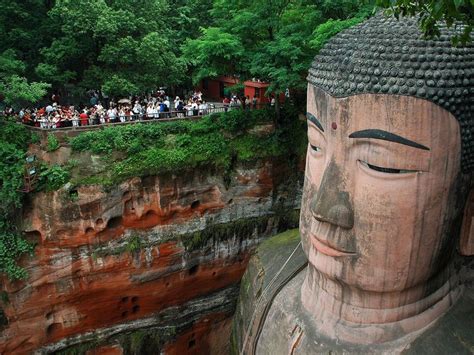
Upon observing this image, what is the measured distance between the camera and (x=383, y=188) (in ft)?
17.7

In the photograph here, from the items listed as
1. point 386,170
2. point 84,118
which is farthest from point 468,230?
point 84,118

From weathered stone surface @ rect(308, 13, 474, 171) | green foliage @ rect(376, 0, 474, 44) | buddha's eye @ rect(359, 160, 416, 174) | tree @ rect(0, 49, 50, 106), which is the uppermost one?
green foliage @ rect(376, 0, 474, 44)

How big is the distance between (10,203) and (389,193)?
8879mm

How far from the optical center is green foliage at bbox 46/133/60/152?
1177cm

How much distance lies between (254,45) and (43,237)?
7.19 meters

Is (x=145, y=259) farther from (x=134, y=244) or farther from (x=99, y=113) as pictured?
(x=99, y=113)

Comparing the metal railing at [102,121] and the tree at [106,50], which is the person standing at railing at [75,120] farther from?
the tree at [106,50]

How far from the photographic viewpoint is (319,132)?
19.7 feet

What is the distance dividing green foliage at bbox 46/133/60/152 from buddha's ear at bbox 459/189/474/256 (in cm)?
920

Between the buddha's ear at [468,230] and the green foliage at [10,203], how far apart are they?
9110 millimetres

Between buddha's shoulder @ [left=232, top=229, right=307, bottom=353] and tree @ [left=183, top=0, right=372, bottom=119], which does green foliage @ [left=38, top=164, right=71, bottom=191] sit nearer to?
tree @ [left=183, top=0, right=372, bottom=119]

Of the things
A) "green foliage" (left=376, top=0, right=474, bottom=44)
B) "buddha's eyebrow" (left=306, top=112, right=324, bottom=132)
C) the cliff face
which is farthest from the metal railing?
"green foliage" (left=376, top=0, right=474, bottom=44)

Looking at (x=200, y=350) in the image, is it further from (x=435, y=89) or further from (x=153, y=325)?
(x=435, y=89)

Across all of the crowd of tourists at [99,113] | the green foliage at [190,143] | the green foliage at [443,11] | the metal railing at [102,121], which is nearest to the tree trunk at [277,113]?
the green foliage at [190,143]
